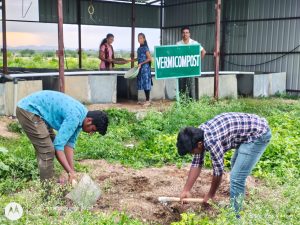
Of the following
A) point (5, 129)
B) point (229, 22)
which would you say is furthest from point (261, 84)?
point (5, 129)

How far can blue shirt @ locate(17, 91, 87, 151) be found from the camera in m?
3.96

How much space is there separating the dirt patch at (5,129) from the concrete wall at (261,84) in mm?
7222

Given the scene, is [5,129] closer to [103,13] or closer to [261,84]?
[261,84]

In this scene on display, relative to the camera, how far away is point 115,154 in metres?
6.25

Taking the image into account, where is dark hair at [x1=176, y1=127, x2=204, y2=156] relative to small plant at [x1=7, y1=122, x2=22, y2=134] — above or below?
above

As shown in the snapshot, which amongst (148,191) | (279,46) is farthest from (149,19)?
(148,191)

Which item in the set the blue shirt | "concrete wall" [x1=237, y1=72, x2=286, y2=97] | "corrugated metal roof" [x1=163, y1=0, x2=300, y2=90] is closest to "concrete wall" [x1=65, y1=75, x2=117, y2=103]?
"concrete wall" [x1=237, y1=72, x2=286, y2=97]

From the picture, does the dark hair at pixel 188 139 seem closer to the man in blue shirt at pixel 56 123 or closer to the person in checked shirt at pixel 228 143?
the person in checked shirt at pixel 228 143

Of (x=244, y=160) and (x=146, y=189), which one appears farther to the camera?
(x=146, y=189)

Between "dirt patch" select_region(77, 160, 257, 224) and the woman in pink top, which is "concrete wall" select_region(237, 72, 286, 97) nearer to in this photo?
the woman in pink top

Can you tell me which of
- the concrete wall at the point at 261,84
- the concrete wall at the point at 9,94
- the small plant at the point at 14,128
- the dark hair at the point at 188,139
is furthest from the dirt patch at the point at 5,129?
the concrete wall at the point at 261,84

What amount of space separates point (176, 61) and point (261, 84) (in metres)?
5.15

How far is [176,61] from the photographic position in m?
8.20

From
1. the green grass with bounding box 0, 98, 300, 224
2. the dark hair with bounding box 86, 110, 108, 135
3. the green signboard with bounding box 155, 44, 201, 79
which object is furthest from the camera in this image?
the green signboard with bounding box 155, 44, 201, 79
